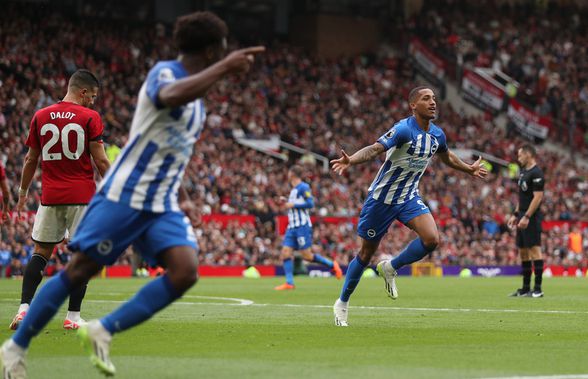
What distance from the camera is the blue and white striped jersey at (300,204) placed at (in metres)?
23.8

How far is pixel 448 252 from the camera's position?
37.2 metres

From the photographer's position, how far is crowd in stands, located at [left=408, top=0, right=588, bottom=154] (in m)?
49.6

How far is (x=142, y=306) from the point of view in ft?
22.5

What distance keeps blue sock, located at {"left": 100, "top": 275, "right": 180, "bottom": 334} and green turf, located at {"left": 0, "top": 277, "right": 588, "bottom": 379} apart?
58cm

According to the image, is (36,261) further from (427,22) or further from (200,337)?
(427,22)

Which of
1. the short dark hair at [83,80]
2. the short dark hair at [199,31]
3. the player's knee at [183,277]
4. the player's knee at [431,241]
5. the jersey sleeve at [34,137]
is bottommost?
the player's knee at [431,241]

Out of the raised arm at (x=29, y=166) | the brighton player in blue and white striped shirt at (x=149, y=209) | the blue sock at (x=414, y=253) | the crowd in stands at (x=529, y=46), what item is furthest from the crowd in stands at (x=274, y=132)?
the brighton player in blue and white striped shirt at (x=149, y=209)

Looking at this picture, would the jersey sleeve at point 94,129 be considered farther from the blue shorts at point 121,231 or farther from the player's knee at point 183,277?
the player's knee at point 183,277

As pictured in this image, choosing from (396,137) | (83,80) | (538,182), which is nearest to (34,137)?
(83,80)

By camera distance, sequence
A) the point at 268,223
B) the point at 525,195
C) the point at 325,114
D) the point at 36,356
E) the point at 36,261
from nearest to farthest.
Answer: the point at 36,356
the point at 36,261
the point at 525,195
the point at 268,223
the point at 325,114

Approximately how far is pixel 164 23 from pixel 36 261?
118 feet

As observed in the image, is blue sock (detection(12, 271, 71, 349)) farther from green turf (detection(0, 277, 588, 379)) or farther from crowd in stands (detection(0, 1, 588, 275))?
crowd in stands (detection(0, 1, 588, 275))

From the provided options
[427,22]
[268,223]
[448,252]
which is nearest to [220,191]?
[268,223]

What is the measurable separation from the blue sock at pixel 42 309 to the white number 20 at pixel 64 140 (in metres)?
4.03
